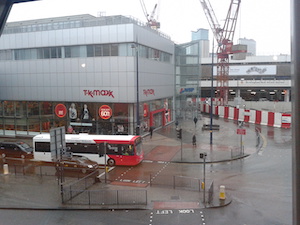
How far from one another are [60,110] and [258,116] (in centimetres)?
2585

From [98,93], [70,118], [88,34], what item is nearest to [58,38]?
[88,34]

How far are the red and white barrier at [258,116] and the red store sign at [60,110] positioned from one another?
1963cm

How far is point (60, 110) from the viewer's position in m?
32.4

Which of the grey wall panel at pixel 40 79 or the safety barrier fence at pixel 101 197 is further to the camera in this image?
the grey wall panel at pixel 40 79

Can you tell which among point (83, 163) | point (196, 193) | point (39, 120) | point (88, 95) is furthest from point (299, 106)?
point (39, 120)

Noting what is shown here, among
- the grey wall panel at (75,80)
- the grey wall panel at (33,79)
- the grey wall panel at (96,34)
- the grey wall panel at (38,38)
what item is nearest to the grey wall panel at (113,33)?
the grey wall panel at (96,34)

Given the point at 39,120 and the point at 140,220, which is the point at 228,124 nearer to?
the point at 39,120

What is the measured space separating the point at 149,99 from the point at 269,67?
47.4m

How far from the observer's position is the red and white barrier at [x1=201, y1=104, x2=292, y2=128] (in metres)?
37.3

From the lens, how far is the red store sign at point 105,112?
99.3 feet

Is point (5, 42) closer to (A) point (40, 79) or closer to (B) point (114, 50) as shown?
(A) point (40, 79)

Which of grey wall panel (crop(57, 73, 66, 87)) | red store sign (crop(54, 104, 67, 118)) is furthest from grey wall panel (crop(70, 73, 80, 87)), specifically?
red store sign (crop(54, 104, 67, 118))

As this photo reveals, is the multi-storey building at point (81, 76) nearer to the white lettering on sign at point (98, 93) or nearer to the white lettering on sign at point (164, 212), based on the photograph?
the white lettering on sign at point (98, 93)

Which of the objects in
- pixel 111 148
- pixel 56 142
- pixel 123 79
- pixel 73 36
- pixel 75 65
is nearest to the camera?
pixel 56 142
